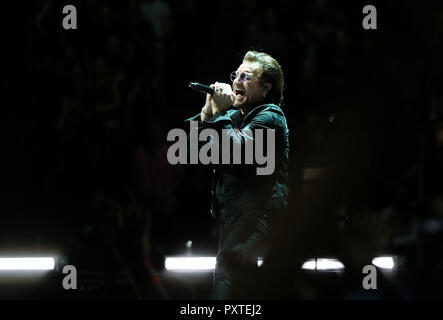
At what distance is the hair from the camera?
3768 mm

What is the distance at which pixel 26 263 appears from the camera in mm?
5008

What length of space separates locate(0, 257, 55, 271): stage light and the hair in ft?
6.95

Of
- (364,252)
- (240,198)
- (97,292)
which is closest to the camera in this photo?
(364,252)

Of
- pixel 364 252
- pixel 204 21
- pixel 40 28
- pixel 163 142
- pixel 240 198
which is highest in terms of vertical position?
pixel 204 21

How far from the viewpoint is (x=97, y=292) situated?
16.2 ft

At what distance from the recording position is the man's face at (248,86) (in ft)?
12.3

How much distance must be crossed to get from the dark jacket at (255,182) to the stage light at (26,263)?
1.79 metres

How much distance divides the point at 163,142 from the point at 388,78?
4785 mm

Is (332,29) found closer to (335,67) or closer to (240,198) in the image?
(335,67)

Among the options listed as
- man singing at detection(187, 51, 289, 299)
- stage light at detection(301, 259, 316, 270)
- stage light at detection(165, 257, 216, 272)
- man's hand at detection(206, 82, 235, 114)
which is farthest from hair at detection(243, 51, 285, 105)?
stage light at detection(165, 257, 216, 272)

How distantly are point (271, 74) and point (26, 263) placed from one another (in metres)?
2.36

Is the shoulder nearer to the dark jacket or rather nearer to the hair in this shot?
the dark jacket

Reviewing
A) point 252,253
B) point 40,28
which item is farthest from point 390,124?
point 40,28

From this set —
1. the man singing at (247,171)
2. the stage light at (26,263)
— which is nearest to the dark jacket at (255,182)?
the man singing at (247,171)
